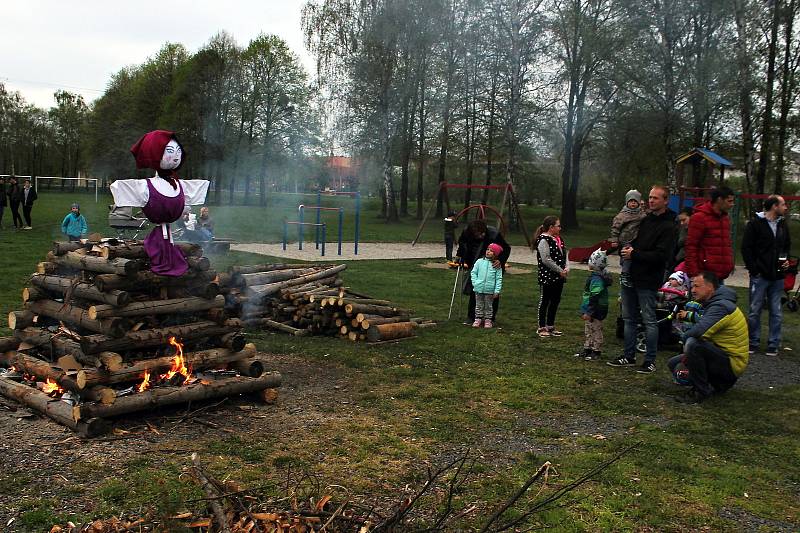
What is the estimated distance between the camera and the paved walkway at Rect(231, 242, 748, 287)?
18017 mm

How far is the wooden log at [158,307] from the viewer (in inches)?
223

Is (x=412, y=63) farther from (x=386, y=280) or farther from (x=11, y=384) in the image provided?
(x=11, y=384)

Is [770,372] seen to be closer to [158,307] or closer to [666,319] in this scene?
[666,319]

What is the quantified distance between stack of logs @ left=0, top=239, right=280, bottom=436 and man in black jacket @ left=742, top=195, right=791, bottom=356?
6048 millimetres

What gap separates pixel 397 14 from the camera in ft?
104

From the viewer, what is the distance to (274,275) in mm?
10180

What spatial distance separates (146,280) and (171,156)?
1096 mm

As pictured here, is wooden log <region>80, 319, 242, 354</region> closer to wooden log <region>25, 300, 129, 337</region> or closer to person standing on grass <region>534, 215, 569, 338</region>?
wooden log <region>25, 300, 129, 337</region>

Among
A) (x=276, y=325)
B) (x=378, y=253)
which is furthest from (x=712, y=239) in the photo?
(x=378, y=253)

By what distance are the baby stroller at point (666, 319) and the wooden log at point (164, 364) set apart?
15.4 ft

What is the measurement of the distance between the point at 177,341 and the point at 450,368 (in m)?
2.98

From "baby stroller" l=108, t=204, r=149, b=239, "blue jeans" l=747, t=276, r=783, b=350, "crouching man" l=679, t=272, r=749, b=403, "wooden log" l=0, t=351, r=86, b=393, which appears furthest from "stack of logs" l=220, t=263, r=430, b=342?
"blue jeans" l=747, t=276, r=783, b=350

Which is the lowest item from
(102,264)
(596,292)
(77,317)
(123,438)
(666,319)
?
(123,438)

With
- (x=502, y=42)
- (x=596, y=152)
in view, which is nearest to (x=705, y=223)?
(x=502, y=42)
